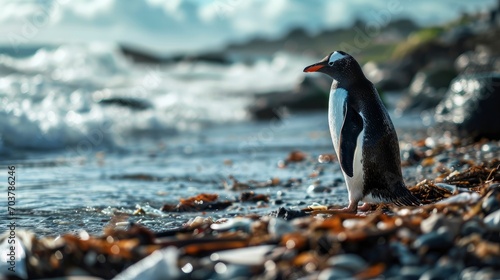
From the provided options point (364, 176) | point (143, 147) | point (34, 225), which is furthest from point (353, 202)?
point (143, 147)

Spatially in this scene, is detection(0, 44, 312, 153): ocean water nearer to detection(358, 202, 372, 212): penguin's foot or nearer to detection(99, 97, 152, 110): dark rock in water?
detection(99, 97, 152, 110): dark rock in water

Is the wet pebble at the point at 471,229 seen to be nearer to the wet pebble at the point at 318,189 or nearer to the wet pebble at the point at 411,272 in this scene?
the wet pebble at the point at 411,272

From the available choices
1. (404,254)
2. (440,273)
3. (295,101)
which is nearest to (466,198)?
(404,254)

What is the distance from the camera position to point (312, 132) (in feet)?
43.6

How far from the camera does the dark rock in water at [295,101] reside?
17.9 meters

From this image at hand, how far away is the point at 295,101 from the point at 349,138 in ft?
44.8

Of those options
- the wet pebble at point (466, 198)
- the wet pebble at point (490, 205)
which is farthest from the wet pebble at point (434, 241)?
the wet pebble at point (466, 198)

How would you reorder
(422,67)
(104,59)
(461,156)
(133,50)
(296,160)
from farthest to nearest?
(133,50), (422,67), (104,59), (296,160), (461,156)

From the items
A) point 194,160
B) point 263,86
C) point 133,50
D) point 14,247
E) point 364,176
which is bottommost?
point 14,247

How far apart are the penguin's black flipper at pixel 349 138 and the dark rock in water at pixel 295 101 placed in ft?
40.1

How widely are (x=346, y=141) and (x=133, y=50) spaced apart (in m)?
46.5

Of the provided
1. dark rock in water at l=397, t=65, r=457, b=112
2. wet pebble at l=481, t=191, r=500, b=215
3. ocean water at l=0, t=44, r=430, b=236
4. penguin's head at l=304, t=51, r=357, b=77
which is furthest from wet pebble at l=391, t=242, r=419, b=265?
dark rock in water at l=397, t=65, r=457, b=112

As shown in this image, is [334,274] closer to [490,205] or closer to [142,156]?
[490,205]

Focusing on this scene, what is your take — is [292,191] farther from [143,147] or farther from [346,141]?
[143,147]
